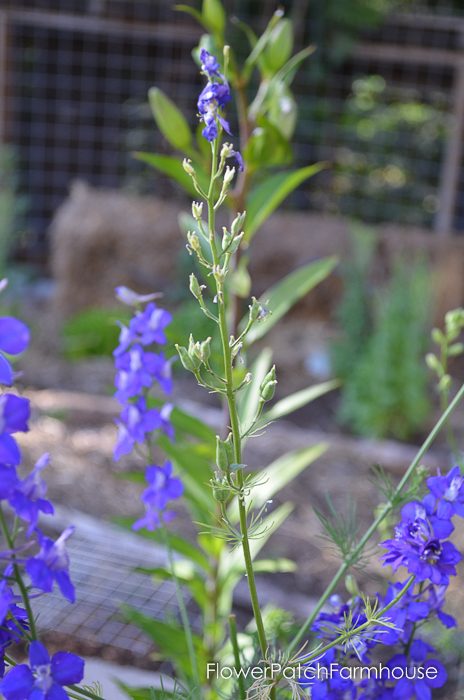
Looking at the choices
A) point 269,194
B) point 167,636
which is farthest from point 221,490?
point 269,194

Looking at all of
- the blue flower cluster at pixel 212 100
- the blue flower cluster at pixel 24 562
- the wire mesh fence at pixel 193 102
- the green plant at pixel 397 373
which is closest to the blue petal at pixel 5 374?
the blue flower cluster at pixel 24 562

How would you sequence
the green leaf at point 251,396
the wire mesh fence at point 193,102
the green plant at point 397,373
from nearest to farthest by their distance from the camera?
1. the green leaf at point 251,396
2. the green plant at point 397,373
3. the wire mesh fence at point 193,102

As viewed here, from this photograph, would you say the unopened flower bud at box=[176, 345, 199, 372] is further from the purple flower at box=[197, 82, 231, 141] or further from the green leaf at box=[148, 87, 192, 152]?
the green leaf at box=[148, 87, 192, 152]

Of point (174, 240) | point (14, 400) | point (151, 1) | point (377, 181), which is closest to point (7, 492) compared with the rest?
point (14, 400)

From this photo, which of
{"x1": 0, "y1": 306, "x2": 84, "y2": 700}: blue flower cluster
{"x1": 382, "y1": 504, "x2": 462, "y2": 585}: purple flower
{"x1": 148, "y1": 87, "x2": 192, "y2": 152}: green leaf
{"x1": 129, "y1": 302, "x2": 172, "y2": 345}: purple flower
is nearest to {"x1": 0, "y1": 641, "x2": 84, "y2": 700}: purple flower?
{"x1": 0, "y1": 306, "x2": 84, "y2": 700}: blue flower cluster

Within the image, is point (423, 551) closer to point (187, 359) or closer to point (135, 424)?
point (187, 359)

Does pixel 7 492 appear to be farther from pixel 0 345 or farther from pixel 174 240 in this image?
pixel 174 240

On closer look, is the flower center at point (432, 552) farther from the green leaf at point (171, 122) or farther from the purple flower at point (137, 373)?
the green leaf at point (171, 122)
